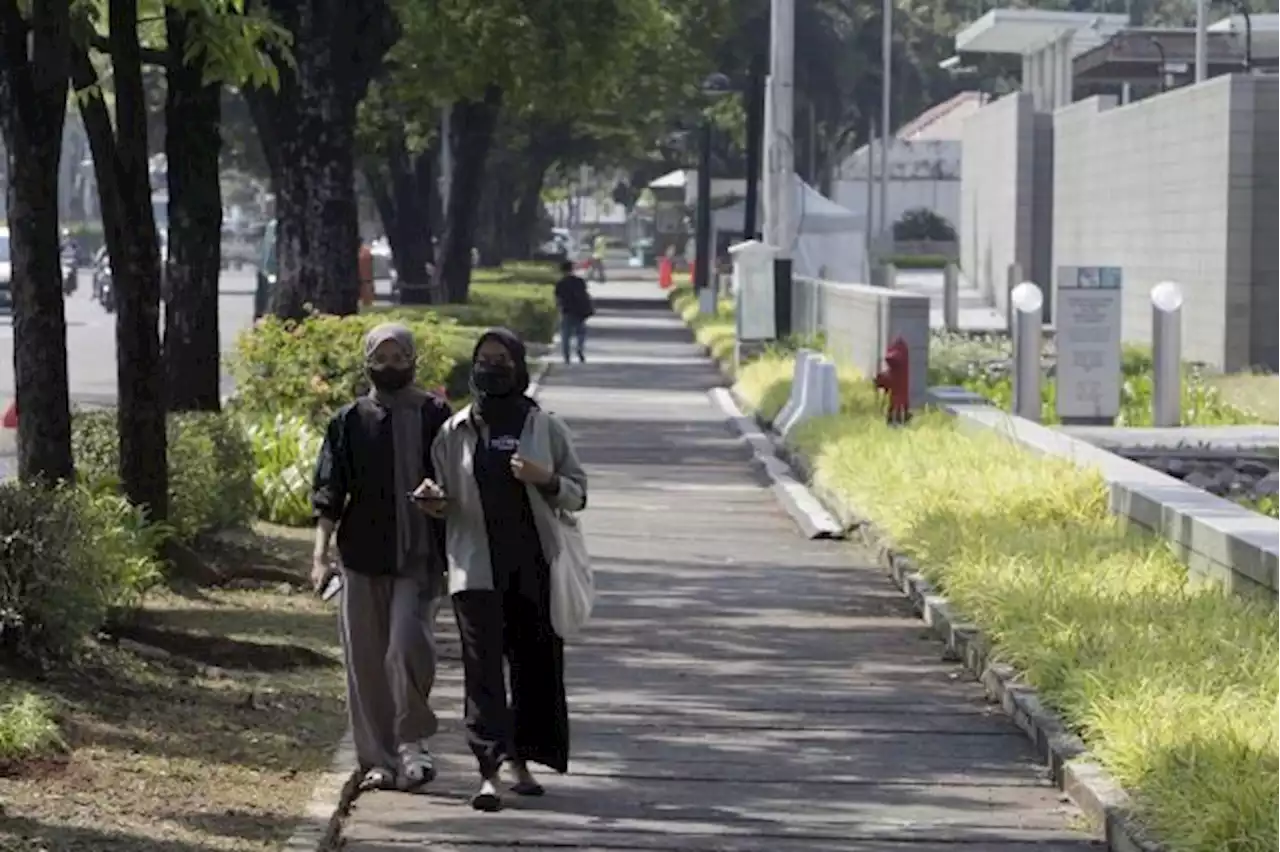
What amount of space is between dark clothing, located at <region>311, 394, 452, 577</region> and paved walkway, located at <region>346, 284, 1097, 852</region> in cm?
85

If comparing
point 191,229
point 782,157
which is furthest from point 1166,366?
point 782,157

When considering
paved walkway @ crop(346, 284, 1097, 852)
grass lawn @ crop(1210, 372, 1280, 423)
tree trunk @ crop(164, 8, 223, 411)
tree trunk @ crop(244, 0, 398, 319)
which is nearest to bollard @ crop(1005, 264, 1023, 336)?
grass lawn @ crop(1210, 372, 1280, 423)

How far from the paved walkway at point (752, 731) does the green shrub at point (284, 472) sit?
199 cm

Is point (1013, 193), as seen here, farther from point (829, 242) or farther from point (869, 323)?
Result: point (869, 323)

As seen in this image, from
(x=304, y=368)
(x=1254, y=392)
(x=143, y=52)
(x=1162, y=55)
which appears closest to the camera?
(x=143, y=52)

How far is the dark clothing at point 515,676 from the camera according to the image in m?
10.1

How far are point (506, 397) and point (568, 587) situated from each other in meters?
0.69

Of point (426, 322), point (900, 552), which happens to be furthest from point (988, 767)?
point (426, 322)

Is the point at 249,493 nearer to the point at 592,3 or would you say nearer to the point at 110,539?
the point at 110,539

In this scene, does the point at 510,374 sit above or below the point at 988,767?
above

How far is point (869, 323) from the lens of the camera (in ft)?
95.0

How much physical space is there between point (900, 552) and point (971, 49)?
49.1 meters

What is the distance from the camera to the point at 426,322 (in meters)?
27.4

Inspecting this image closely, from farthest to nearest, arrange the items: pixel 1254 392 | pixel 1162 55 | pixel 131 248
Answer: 1. pixel 1162 55
2. pixel 1254 392
3. pixel 131 248
